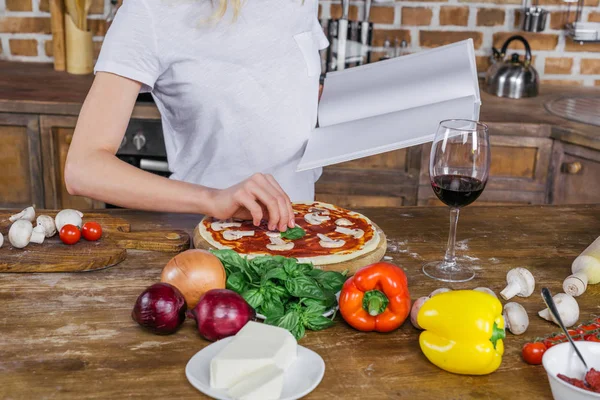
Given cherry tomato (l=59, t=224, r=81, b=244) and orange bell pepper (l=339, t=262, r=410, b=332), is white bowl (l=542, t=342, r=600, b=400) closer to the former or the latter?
orange bell pepper (l=339, t=262, r=410, b=332)

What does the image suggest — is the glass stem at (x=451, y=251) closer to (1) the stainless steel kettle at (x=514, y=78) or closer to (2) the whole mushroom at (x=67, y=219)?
(2) the whole mushroom at (x=67, y=219)

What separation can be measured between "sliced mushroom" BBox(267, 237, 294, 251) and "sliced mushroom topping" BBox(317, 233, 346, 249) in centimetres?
6

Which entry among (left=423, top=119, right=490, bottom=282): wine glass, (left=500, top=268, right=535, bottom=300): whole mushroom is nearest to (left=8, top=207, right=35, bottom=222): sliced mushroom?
(left=423, top=119, right=490, bottom=282): wine glass

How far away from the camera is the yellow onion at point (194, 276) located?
109 cm

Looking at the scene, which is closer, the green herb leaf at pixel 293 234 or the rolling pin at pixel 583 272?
the rolling pin at pixel 583 272

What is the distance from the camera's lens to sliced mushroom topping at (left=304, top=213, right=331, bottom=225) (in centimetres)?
145

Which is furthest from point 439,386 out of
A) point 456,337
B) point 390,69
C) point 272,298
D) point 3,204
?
point 3,204

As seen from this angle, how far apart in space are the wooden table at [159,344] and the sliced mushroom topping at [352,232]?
67 millimetres

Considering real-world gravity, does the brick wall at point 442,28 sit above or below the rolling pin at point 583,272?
above

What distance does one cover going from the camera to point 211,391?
89cm

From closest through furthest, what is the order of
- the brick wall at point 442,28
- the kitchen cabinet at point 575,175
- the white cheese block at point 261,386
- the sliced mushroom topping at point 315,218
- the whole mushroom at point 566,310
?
the white cheese block at point 261,386 → the whole mushroom at point 566,310 → the sliced mushroom topping at point 315,218 → the kitchen cabinet at point 575,175 → the brick wall at point 442,28

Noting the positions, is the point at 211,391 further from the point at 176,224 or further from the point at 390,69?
the point at 390,69

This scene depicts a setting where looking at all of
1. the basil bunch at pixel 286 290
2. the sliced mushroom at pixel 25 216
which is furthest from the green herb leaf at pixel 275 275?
the sliced mushroom at pixel 25 216

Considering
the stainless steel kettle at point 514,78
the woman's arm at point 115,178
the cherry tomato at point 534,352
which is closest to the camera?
the cherry tomato at point 534,352
